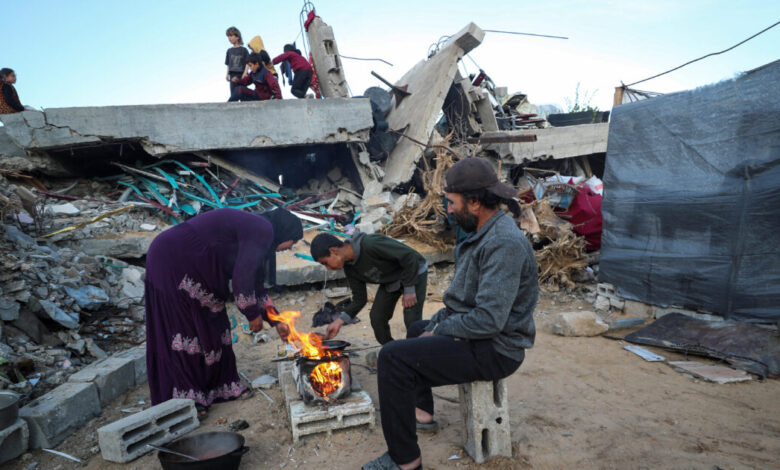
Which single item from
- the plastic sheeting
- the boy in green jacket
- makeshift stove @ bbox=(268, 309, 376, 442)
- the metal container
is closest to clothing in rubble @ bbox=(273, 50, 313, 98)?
the plastic sheeting

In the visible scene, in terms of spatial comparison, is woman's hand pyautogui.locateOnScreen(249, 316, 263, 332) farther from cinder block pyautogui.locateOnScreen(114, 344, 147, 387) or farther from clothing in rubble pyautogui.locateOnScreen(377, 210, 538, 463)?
Result: cinder block pyautogui.locateOnScreen(114, 344, 147, 387)

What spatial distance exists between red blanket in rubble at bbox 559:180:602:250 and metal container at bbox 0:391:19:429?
7802 mm

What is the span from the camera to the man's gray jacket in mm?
2324

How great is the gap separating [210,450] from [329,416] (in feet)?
2.74

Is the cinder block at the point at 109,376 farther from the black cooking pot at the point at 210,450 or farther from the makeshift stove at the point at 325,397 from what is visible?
the makeshift stove at the point at 325,397

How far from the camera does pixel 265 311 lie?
3.90 metres

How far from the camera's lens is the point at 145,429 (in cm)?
320

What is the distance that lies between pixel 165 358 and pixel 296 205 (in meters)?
5.27

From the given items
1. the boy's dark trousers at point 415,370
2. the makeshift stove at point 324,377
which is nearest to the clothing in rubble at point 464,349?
the boy's dark trousers at point 415,370

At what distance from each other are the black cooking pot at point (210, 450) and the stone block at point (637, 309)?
5551mm

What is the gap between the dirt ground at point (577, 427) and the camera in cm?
282

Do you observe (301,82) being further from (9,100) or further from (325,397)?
(325,397)

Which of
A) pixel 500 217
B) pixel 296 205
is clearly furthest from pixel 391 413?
pixel 296 205

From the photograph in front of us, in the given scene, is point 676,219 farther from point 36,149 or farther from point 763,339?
point 36,149
